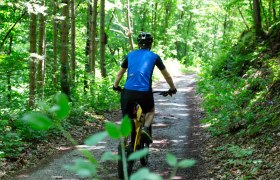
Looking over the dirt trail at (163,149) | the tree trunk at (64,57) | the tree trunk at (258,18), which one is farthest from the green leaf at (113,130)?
the tree trunk at (258,18)

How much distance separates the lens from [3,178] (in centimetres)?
631

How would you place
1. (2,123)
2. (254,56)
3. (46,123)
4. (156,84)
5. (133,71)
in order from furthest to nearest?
(156,84), (254,56), (2,123), (133,71), (46,123)

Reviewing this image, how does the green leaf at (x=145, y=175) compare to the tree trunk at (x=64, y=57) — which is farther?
the tree trunk at (x=64, y=57)

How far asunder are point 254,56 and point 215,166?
8.96 meters

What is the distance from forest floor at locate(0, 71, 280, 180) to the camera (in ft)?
19.4

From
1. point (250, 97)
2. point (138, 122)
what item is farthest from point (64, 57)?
point (138, 122)

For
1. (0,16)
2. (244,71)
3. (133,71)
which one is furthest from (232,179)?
(0,16)

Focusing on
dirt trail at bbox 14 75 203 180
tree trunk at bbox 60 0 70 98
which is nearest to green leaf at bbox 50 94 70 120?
dirt trail at bbox 14 75 203 180

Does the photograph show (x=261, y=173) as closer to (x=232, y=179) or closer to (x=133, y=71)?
(x=232, y=179)

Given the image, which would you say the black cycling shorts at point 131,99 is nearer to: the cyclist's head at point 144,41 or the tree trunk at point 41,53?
the cyclist's head at point 144,41

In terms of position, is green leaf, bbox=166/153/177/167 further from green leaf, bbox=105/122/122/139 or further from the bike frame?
the bike frame

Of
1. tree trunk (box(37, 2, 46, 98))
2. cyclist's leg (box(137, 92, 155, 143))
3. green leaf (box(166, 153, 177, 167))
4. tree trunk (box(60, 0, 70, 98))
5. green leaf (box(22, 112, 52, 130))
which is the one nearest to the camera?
green leaf (box(22, 112, 52, 130))

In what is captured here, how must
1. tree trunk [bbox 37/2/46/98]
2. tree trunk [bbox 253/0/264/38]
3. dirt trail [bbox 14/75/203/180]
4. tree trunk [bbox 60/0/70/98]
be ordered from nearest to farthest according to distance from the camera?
dirt trail [bbox 14/75/203/180] → tree trunk [bbox 37/2/46/98] → tree trunk [bbox 60/0/70/98] → tree trunk [bbox 253/0/264/38]

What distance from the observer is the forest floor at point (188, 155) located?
19.4ft
